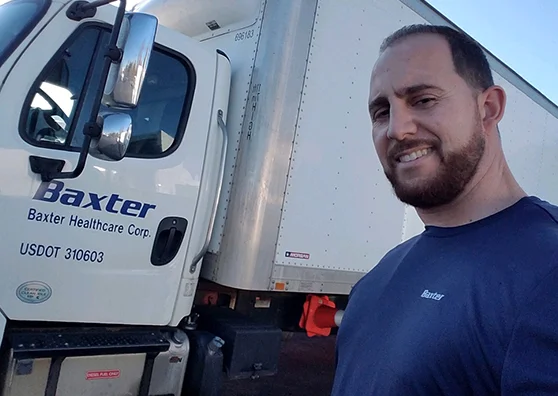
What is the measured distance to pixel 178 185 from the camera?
2734mm

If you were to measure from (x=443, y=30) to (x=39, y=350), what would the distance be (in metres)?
2.18

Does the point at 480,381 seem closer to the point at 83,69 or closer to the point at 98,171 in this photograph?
the point at 98,171

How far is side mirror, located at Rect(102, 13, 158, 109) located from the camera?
1.98m

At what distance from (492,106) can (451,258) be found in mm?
415

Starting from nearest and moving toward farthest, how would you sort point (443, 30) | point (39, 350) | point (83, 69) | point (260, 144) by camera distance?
point (443, 30), point (39, 350), point (83, 69), point (260, 144)

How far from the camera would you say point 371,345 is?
1162 mm

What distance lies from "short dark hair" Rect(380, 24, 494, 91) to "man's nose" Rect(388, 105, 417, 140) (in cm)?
17

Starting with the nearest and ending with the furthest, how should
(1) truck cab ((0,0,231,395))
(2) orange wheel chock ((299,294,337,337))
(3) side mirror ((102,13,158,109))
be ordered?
(3) side mirror ((102,13,158,109))
(1) truck cab ((0,0,231,395))
(2) orange wheel chock ((299,294,337,337))

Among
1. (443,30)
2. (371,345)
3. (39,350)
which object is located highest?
(443,30)

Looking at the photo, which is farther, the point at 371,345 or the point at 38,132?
the point at 38,132

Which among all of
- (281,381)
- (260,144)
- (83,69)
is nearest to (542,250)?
(260,144)

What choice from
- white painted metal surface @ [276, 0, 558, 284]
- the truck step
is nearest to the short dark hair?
white painted metal surface @ [276, 0, 558, 284]

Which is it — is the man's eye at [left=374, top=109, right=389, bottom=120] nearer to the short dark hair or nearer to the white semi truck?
the short dark hair

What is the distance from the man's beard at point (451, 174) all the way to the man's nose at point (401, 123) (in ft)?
0.26
